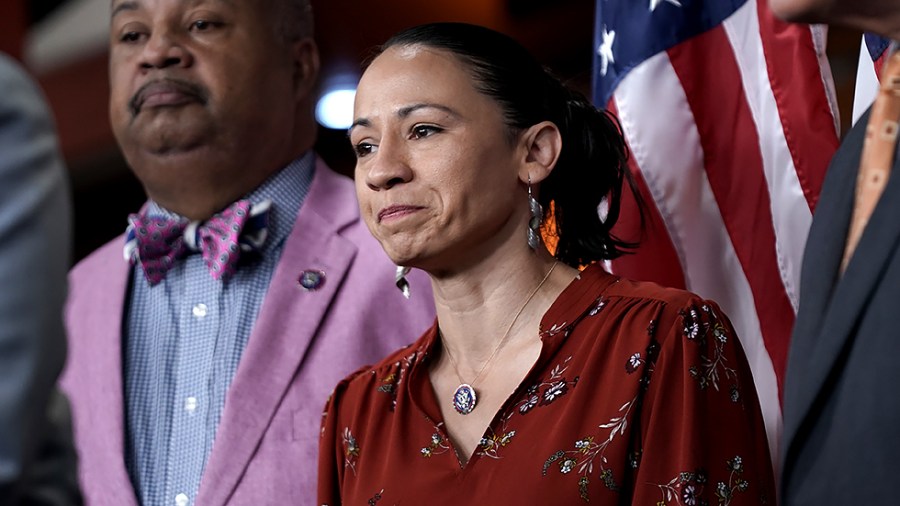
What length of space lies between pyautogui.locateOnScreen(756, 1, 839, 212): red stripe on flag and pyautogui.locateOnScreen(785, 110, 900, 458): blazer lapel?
80cm

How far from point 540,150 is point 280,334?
0.56 meters

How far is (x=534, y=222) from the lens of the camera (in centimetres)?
207

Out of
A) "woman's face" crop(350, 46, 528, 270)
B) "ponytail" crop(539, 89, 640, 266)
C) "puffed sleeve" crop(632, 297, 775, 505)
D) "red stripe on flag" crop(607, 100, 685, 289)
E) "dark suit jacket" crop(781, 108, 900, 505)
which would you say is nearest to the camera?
"dark suit jacket" crop(781, 108, 900, 505)

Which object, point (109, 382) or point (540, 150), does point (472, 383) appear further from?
point (109, 382)

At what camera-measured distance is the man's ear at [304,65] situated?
2643mm

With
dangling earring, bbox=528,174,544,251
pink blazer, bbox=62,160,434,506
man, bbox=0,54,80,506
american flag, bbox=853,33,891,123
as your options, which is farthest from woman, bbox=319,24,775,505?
man, bbox=0,54,80,506

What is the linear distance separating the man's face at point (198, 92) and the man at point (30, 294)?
4.33ft

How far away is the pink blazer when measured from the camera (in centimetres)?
227

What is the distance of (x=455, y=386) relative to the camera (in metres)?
2.06

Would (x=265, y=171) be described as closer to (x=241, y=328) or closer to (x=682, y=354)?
(x=241, y=328)

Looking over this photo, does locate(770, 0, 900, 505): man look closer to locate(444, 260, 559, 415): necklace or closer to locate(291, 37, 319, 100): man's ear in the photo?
locate(444, 260, 559, 415): necklace

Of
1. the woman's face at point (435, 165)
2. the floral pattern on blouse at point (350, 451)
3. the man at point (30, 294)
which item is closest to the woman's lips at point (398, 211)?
the woman's face at point (435, 165)

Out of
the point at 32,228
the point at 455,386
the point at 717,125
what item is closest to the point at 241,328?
the point at 455,386

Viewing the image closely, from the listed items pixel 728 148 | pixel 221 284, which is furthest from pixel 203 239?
pixel 728 148
